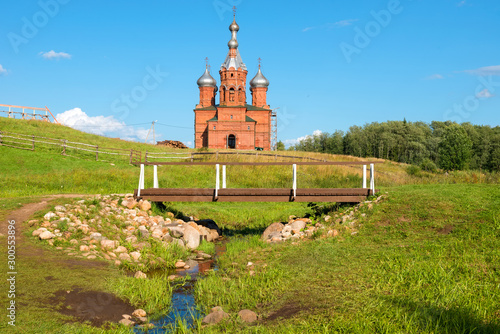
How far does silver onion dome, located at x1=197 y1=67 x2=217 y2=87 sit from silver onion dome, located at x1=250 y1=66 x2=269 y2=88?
6054mm

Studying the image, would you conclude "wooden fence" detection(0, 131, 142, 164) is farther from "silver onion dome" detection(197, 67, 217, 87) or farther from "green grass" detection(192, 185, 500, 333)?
"silver onion dome" detection(197, 67, 217, 87)

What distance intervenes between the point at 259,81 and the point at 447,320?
60.3 m

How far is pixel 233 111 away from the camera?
59.1m

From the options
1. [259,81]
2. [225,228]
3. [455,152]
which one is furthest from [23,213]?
[455,152]

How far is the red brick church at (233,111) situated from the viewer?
58812 mm

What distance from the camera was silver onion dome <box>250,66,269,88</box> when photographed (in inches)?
2537

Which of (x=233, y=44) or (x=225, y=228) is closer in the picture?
(x=225, y=228)

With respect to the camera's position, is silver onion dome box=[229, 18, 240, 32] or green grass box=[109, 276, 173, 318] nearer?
green grass box=[109, 276, 173, 318]

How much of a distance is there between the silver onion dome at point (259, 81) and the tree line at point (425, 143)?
25.1 metres

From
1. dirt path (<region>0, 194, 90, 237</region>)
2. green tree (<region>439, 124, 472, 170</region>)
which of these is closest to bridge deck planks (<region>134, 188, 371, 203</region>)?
dirt path (<region>0, 194, 90, 237</region>)

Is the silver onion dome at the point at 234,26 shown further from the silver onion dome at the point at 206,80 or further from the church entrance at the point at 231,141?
the church entrance at the point at 231,141

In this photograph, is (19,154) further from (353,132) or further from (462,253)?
(353,132)

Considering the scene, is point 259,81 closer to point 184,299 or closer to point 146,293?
point 184,299

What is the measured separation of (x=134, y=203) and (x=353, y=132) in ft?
257
